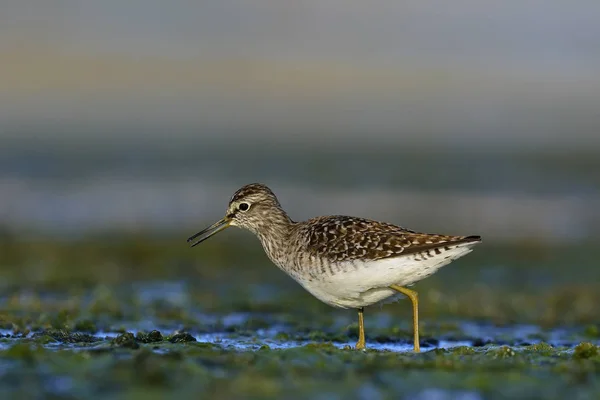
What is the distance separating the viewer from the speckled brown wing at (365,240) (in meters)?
9.63

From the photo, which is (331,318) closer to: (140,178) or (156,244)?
(156,244)

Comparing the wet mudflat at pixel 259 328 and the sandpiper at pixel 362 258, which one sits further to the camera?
the sandpiper at pixel 362 258

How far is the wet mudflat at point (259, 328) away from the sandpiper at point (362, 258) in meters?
0.64

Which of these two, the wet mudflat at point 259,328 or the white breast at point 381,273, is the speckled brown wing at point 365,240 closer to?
the white breast at point 381,273

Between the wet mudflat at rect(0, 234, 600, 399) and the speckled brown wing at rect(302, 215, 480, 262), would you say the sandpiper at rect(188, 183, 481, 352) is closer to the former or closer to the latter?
the speckled brown wing at rect(302, 215, 480, 262)

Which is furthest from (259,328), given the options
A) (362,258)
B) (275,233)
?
(362,258)

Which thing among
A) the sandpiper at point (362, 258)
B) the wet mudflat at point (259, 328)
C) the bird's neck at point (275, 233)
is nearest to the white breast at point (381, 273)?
the sandpiper at point (362, 258)

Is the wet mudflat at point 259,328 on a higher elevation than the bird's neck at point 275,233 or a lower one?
lower

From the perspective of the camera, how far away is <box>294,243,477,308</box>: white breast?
9633 mm

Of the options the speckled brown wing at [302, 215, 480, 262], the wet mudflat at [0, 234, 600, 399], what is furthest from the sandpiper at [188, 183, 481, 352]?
the wet mudflat at [0, 234, 600, 399]

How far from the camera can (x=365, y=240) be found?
32.3ft

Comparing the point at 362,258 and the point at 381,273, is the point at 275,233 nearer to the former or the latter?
the point at 362,258

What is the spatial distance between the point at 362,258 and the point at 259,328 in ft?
8.50

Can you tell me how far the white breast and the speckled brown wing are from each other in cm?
6
